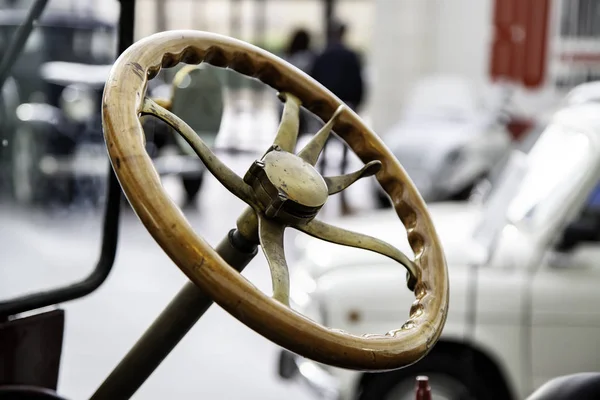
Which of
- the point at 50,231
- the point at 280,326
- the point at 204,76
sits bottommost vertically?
the point at 50,231

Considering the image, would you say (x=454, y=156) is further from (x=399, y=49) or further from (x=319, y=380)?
(x=319, y=380)

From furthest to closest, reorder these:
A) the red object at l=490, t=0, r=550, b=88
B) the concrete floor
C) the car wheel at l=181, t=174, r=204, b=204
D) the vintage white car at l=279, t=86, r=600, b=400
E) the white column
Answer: the white column
the red object at l=490, t=0, r=550, b=88
the car wheel at l=181, t=174, r=204, b=204
the concrete floor
the vintage white car at l=279, t=86, r=600, b=400

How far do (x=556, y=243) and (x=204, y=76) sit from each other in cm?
188

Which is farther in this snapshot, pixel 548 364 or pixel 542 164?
pixel 542 164

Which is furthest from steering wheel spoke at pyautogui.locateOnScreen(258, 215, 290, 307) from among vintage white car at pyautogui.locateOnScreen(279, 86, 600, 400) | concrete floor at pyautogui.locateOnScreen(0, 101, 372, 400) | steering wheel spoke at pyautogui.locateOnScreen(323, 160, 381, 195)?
vintage white car at pyautogui.locateOnScreen(279, 86, 600, 400)

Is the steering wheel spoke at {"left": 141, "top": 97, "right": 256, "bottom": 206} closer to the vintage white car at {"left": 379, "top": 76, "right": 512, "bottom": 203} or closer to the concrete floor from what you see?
the concrete floor

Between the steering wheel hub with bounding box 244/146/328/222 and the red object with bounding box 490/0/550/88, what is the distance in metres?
8.68

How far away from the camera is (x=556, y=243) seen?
319 centimetres

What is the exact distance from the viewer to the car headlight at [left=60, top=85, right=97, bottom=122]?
7500 mm

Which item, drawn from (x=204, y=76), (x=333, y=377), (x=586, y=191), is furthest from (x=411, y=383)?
(x=204, y=76)

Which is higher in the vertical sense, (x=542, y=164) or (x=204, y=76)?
(x=204, y=76)

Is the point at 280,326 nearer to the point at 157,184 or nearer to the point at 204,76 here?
the point at 157,184

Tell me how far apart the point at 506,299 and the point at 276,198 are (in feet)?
6.65

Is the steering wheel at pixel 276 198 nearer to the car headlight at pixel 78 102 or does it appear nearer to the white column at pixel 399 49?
the car headlight at pixel 78 102
